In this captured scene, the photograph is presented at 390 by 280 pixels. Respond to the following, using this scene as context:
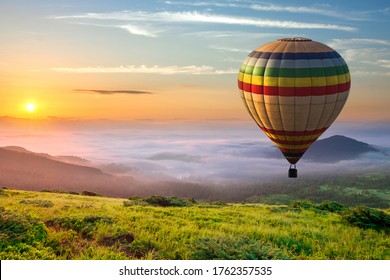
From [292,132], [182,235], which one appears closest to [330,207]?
[292,132]

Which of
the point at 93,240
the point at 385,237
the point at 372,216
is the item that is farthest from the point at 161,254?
the point at 372,216

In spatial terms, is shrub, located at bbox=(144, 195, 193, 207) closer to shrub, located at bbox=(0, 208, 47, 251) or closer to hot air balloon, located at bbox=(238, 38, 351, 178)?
hot air balloon, located at bbox=(238, 38, 351, 178)

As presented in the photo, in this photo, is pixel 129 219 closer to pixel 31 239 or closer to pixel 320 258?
pixel 31 239

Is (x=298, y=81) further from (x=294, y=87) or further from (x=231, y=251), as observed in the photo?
(x=231, y=251)

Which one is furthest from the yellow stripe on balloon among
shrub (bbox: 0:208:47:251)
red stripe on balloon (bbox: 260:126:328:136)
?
shrub (bbox: 0:208:47:251)

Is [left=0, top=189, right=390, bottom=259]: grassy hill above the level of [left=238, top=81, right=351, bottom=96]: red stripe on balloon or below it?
below

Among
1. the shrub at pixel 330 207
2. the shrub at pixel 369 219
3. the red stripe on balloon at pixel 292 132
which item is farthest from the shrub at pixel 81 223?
the shrub at pixel 330 207
